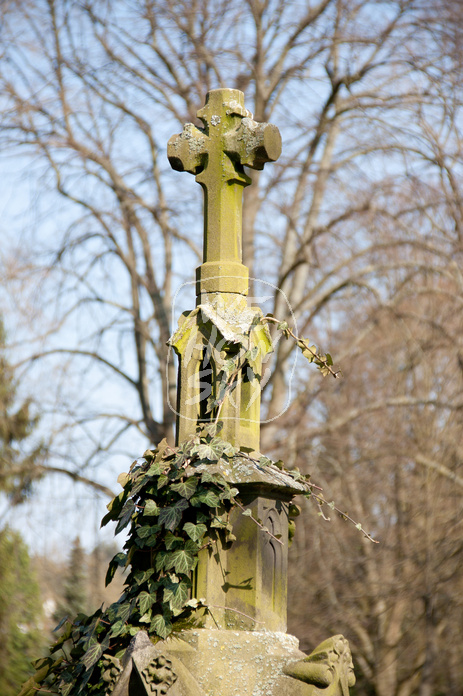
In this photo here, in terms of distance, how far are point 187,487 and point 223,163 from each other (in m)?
1.26

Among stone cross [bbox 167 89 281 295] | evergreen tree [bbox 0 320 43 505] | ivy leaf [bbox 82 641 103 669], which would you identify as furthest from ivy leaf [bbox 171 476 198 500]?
evergreen tree [bbox 0 320 43 505]

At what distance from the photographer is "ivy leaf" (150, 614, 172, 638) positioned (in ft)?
9.32

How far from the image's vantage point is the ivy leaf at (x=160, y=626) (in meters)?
2.84

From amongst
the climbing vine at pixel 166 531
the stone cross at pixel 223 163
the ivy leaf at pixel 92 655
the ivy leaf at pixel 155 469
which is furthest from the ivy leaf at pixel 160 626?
the stone cross at pixel 223 163

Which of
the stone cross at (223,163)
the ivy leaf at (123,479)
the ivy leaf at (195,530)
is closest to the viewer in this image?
the ivy leaf at (195,530)

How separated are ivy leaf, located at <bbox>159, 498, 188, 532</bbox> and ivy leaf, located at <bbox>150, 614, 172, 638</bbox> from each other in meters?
0.29

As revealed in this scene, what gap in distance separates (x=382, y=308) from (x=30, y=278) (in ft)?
12.4

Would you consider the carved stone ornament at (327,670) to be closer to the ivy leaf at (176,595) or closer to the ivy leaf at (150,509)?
the ivy leaf at (176,595)

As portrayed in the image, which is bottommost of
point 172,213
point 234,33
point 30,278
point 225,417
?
point 225,417

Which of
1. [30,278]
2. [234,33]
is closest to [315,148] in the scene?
[234,33]

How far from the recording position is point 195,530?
9.57 feet

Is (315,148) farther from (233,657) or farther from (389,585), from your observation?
(233,657)

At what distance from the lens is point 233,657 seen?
2.84 meters

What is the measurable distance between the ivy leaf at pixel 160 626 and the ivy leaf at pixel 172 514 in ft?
0.94
